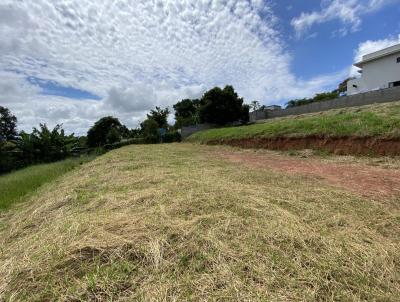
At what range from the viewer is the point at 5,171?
59.3 ft

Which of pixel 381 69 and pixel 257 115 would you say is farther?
pixel 257 115

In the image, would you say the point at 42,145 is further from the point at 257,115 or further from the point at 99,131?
the point at 257,115

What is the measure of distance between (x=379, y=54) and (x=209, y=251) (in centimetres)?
2443

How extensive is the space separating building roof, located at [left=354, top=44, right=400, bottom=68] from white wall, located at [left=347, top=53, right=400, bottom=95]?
0.97 feet

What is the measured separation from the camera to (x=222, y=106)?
79.9ft

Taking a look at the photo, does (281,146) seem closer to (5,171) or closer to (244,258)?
(244,258)

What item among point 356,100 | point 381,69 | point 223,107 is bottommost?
point 356,100

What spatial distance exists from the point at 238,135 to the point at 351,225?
1220 centimetres

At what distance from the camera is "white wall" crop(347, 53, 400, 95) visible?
19.8 meters

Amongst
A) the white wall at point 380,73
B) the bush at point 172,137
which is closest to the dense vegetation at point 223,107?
the bush at point 172,137

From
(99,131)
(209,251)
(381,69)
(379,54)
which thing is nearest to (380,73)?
(381,69)

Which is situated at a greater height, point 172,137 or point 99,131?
point 99,131

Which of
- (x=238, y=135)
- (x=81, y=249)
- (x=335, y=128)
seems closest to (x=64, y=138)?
(x=238, y=135)

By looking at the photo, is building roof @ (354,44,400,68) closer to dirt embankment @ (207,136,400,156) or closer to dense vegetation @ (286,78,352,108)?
dense vegetation @ (286,78,352,108)
